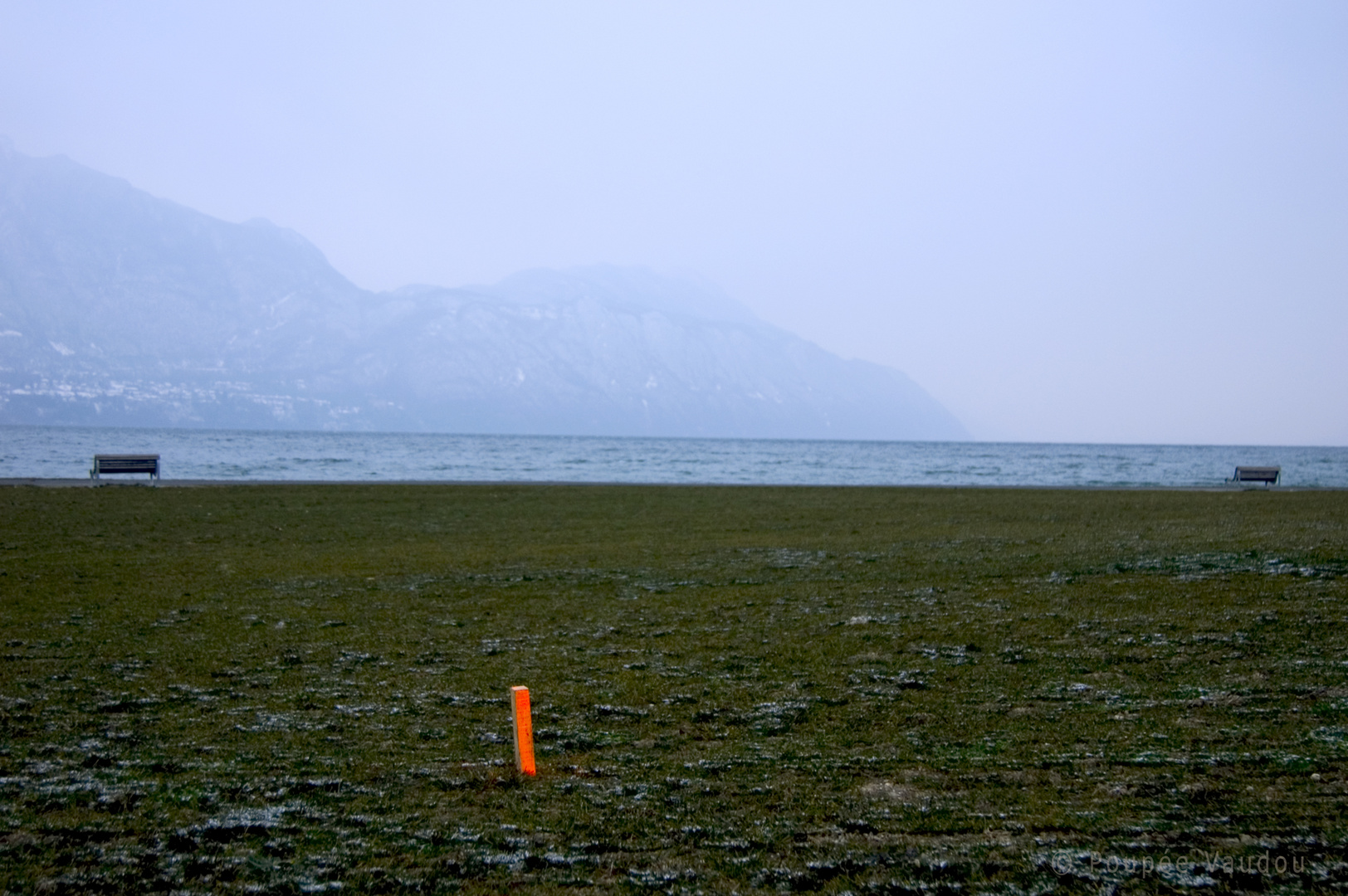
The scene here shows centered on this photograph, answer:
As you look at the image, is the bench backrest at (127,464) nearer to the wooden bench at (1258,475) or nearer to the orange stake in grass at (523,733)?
the orange stake in grass at (523,733)

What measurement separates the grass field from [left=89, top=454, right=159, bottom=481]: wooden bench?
67.1ft

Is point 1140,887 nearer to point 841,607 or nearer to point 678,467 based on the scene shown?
point 841,607

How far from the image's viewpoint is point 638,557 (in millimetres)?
16234

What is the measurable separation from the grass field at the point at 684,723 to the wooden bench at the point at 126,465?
2044cm

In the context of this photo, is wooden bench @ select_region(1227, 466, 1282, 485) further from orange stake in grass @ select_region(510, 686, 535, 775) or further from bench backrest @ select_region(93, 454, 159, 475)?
bench backrest @ select_region(93, 454, 159, 475)

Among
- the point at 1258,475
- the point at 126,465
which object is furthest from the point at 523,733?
the point at 1258,475

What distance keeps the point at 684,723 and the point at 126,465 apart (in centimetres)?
3342

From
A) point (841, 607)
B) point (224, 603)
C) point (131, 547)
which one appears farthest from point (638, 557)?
point (131, 547)

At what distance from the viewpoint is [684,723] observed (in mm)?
6887

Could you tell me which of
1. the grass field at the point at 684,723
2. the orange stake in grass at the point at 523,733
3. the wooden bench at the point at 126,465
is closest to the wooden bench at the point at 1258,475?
the grass field at the point at 684,723

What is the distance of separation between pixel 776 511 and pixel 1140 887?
872 inches

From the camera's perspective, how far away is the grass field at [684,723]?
14.9 feet

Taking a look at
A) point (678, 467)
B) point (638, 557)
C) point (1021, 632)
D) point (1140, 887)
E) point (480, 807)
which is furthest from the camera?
point (678, 467)

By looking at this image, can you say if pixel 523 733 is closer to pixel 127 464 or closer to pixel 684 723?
pixel 684 723
